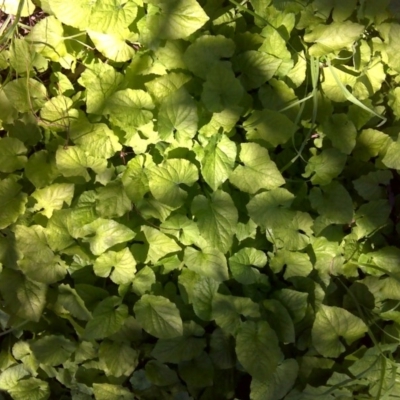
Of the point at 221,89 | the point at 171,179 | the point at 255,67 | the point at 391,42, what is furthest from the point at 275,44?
the point at 171,179

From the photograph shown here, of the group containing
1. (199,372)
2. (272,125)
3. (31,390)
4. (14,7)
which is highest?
(14,7)

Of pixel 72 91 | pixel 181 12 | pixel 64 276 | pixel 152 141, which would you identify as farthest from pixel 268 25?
pixel 64 276

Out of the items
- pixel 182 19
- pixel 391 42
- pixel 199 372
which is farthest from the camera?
pixel 199 372

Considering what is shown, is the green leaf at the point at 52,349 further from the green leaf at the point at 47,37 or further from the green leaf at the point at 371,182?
the green leaf at the point at 371,182

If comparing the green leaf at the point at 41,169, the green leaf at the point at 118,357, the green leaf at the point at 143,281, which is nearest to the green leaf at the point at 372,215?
the green leaf at the point at 143,281

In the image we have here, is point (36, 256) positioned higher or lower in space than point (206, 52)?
lower

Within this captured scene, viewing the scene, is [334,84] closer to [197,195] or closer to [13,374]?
[197,195]

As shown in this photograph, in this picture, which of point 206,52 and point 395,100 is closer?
point 206,52
